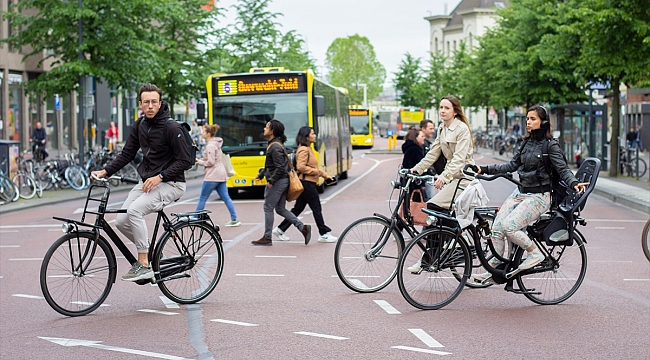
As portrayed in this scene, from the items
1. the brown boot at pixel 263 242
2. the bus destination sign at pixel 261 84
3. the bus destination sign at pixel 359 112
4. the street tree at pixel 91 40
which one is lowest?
the brown boot at pixel 263 242

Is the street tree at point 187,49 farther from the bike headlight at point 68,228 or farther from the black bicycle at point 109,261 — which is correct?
the bike headlight at point 68,228

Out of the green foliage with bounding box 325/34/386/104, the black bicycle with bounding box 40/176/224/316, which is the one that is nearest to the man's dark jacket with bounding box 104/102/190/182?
the black bicycle with bounding box 40/176/224/316

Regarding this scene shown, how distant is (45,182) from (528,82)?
74.9 feet

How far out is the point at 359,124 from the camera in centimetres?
7056

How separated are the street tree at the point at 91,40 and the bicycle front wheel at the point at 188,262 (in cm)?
2103

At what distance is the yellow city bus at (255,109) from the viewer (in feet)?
76.4

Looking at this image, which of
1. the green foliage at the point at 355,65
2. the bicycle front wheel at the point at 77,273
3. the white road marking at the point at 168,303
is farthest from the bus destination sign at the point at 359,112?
the green foliage at the point at 355,65

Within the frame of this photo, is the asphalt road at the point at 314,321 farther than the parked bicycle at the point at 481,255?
No

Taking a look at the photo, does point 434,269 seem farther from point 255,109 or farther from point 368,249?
point 255,109

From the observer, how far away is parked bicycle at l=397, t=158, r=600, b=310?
28.3ft

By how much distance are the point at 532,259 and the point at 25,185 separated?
18037 mm

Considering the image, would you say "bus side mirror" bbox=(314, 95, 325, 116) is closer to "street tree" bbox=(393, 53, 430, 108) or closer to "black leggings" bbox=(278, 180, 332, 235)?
"black leggings" bbox=(278, 180, 332, 235)

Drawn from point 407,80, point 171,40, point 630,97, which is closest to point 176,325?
point 171,40

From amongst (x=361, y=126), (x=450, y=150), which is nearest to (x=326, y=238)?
(x=450, y=150)
